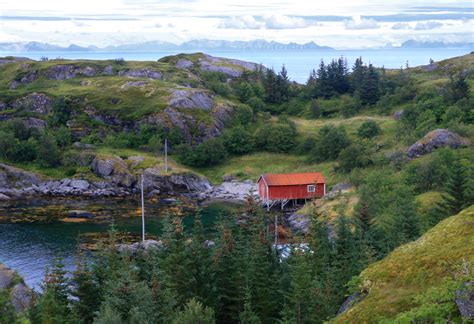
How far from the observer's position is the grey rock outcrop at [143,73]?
132250 millimetres

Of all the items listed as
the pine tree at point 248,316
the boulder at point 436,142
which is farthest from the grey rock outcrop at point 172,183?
the pine tree at point 248,316

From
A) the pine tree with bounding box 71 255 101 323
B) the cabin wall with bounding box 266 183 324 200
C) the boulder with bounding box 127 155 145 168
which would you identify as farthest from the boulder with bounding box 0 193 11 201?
the pine tree with bounding box 71 255 101 323

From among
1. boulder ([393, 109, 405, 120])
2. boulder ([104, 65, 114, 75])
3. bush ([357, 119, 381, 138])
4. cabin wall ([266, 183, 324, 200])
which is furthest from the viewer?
boulder ([104, 65, 114, 75])

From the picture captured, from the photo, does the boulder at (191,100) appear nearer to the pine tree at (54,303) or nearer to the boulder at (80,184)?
the boulder at (80,184)

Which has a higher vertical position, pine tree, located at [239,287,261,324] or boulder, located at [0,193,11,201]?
pine tree, located at [239,287,261,324]

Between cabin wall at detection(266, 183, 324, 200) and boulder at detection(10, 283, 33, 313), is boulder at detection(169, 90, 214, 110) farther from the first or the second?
boulder at detection(10, 283, 33, 313)

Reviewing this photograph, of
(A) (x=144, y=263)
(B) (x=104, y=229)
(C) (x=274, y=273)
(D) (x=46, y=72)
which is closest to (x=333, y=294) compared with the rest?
(C) (x=274, y=273)

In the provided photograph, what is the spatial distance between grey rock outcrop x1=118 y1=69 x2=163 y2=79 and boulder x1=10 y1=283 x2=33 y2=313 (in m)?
95.3

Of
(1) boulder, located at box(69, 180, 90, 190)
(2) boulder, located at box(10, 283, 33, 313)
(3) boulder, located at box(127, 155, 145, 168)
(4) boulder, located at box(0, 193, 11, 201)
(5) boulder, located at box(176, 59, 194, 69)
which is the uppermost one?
(5) boulder, located at box(176, 59, 194, 69)

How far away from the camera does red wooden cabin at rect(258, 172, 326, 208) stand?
7969 centimetres

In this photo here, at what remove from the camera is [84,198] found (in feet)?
277

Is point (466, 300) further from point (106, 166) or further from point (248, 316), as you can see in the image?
point (106, 166)

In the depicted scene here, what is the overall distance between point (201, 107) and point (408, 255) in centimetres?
9026

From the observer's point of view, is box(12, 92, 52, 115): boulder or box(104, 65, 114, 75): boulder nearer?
box(12, 92, 52, 115): boulder
